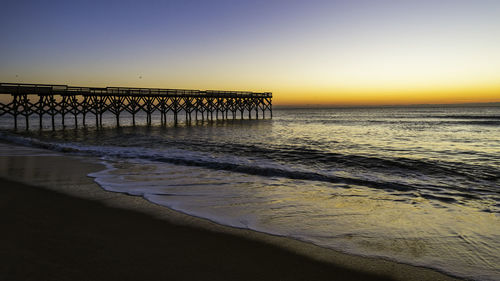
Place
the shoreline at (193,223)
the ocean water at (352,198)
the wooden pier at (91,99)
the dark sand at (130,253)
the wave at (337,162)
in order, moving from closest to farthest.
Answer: the dark sand at (130,253) < the shoreline at (193,223) < the ocean water at (352,198) < the wave at (337,162) < the wooden pier at (91,99)

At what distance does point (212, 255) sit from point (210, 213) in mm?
1707

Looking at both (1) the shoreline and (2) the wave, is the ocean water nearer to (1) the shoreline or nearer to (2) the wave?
(2) the wave

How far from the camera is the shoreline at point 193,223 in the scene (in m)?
3.17

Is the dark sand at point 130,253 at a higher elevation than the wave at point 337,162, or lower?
higher

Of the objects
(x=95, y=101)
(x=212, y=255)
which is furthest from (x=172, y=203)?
(x=95, y=101)

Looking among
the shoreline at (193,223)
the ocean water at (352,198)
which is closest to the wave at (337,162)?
the ocean water at (352,198)

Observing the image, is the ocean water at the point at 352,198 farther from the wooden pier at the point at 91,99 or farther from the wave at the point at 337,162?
the wooden pier at the point at 91,99

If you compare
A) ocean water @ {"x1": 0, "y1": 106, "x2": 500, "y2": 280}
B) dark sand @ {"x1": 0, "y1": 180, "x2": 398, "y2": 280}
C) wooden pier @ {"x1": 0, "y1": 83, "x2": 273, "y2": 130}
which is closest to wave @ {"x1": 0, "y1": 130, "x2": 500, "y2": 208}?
ocean water @ {"x1": 0, "y1": 106, "x2": 500, "y2": 280}

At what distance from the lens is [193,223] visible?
4578mm

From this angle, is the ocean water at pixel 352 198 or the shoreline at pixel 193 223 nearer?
the shoreline at pixel 193 223

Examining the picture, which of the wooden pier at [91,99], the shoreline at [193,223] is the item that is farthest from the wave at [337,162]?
the wooden pier at [91,99]

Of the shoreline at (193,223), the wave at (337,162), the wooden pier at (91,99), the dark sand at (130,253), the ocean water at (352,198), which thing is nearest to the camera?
the dark sand at (130,253)

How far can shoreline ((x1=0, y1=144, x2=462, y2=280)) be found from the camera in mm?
3169

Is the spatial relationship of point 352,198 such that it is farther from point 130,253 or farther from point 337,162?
point 337,162
